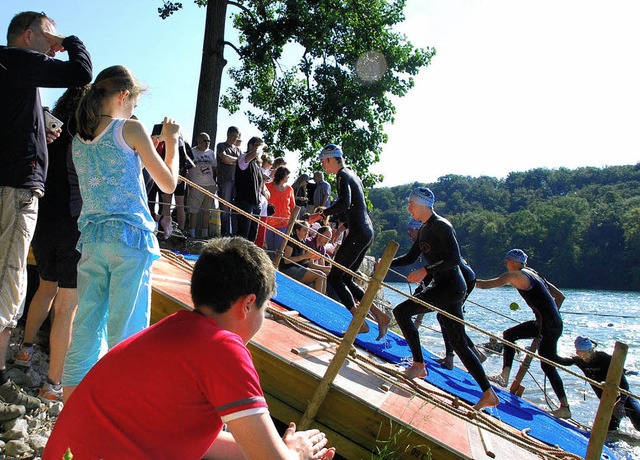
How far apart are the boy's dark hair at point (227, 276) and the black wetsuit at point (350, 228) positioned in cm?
451

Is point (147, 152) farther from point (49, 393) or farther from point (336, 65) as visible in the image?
point (336, 65)

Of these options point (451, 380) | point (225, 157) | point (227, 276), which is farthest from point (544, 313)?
point (227, 276)

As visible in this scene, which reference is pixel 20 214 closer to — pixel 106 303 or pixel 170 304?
pixel 106 303

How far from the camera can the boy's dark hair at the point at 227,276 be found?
1.84 metres

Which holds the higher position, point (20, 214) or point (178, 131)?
point (178, 131)

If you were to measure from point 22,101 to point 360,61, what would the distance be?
561 inches

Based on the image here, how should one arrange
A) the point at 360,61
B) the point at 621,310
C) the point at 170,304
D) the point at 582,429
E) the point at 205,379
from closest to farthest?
the point at 205,379
the point at 170,304
the point at 582,429
the point at 360,61
the point at 621,310

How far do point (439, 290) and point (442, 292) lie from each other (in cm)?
3

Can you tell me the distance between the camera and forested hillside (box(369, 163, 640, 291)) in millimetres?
71562

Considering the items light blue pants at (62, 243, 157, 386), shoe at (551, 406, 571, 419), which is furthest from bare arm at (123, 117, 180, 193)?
shoe at (551, 406, 571, 419)

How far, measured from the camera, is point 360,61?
16.5m

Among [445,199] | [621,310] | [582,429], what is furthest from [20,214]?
[445,199]

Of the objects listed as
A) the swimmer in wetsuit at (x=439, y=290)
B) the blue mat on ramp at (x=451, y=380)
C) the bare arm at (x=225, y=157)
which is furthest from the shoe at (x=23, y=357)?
the bare arm at (x=225, y=157)

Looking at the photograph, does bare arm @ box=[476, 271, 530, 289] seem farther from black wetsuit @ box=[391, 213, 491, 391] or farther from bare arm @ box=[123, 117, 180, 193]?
bare arm @ box=[123, 117, 180, 193]
